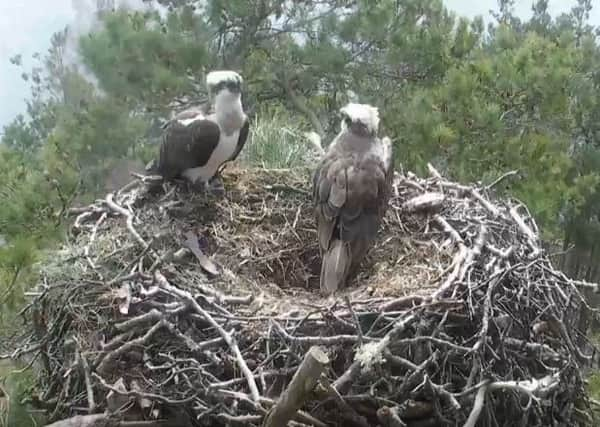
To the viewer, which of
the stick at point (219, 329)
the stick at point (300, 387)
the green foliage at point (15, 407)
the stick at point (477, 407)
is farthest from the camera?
the green foliage at point (15, 407)

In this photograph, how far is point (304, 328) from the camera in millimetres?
2824

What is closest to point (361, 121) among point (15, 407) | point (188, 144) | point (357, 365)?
point (188, 144)

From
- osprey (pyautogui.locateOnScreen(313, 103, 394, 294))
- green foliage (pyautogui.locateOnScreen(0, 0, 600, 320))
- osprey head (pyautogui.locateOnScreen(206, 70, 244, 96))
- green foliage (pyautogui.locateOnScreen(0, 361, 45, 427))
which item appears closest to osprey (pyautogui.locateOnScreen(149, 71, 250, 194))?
osprey head (pyautogui.locateOnScreen(206, 70, 244, 96))

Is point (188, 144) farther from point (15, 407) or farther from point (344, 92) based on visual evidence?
point (344, 92)

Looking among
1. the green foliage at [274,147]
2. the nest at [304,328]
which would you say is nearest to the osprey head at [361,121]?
the nest at [304,328]

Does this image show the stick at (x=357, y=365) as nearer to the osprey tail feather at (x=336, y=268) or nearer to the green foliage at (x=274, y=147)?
the osprey tail feather at (x=336, y=268)

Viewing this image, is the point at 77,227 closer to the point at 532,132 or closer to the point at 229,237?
the point at 229,237

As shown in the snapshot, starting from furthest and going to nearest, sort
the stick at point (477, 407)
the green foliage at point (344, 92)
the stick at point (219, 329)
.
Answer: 1. the green foliage at point (344, 92)
2. the stick at point (219, 329)
3. the stick at point (477, 407)

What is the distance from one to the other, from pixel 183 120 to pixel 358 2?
2.08 meters

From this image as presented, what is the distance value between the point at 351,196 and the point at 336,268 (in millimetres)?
275

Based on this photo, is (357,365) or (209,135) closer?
(357,365)

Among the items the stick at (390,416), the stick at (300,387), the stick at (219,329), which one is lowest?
the stick at (390,416)

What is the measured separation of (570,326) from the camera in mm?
3090

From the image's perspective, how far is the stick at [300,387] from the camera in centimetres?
198
